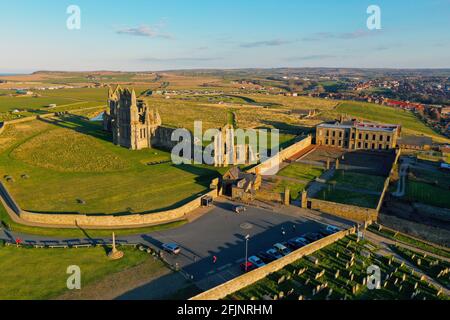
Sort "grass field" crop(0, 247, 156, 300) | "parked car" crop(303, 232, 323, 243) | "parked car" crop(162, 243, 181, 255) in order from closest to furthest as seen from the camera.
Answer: "grass field" crop(0, 247, 156, 300)
"parked car" crop(162, 243, 181, 255)
"parked car" crop(303, 232, 323, 243)

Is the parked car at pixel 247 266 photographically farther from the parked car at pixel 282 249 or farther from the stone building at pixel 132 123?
the stone building at pixel 132 123

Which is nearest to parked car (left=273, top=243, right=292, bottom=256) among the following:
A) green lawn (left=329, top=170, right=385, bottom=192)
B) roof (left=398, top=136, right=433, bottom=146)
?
green lawn (left=329, top=170, right=385, bottom=192)

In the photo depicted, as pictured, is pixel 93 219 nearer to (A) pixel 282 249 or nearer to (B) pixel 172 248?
(B) pixel 172 248

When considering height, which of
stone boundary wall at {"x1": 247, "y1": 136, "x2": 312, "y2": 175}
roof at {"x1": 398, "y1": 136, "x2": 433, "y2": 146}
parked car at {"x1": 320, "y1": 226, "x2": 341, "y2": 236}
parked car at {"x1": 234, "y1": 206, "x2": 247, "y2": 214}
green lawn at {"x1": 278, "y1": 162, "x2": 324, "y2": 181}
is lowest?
parked car at {"x1": 320, "y1": 226, "x2": 341, "y2": 236}

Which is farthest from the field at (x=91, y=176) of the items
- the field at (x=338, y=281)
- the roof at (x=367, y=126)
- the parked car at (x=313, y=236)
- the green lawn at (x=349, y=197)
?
the roof at (x=367, y=126)

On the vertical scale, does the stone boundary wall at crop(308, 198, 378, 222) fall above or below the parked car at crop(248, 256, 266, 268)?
above

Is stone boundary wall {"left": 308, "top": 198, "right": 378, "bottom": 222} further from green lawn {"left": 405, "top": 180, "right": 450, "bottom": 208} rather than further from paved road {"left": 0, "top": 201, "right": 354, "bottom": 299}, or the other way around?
green lawn {"left": 405, "top": 180, "right": 450, "bottom": 208}

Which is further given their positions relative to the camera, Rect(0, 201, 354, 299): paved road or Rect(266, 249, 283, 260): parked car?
Rect(266, 249, 283, 260): parked car
